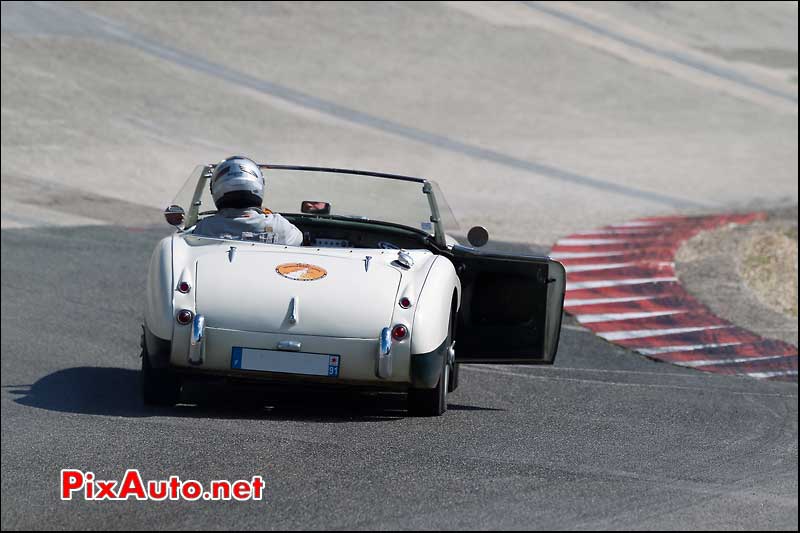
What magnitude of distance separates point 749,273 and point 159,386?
31.9ft

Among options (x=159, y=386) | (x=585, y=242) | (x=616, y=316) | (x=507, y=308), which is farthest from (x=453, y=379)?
(x=585, y=242)

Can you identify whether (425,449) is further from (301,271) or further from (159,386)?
(159,386)

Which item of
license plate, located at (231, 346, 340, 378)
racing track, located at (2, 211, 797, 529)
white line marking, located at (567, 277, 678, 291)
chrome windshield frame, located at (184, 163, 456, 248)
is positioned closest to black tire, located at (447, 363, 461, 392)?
racing track, located at (2, 211, 797, 529)

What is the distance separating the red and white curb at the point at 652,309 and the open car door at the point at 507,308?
3.37 metres

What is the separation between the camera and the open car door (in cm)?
756

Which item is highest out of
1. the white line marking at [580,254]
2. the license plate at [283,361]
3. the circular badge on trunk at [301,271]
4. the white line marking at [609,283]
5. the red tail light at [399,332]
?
the white line marking at [580,254]

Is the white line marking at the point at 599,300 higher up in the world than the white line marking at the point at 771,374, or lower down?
higher up

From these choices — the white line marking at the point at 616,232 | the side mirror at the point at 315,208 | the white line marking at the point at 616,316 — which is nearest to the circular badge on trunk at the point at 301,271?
the side mirror at the point at 315,208

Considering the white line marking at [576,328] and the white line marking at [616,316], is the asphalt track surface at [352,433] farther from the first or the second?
the white line marking at [616,316]

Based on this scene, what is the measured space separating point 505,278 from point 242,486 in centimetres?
284

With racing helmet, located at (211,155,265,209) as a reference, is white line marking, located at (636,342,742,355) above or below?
below

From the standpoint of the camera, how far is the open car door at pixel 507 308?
756 cm

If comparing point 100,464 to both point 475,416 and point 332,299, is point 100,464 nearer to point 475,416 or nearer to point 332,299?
point 332,299

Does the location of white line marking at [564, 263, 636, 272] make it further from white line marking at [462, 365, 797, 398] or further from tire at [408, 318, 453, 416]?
tire at [408, 318, 453, 416]
